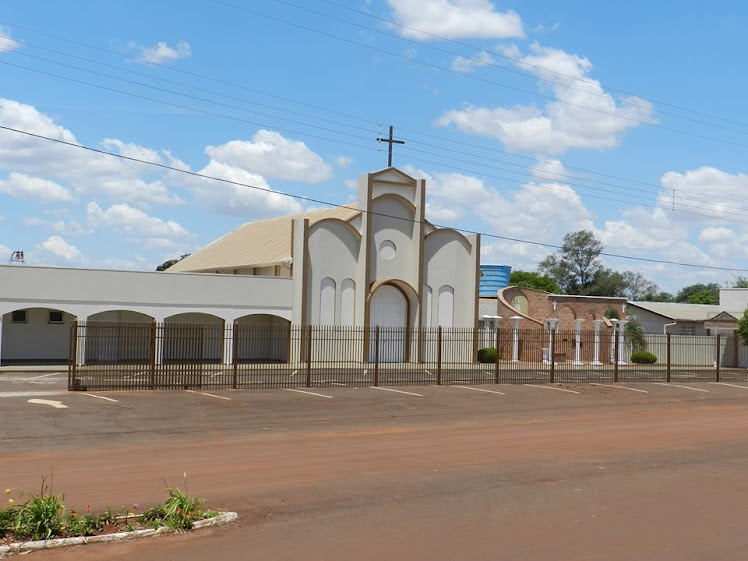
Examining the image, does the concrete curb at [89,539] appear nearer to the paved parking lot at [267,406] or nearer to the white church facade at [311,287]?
the paved parking lot at [267,406]

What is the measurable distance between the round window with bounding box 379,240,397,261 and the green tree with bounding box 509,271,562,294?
54.7 meters

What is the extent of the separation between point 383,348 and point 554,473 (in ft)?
98.3

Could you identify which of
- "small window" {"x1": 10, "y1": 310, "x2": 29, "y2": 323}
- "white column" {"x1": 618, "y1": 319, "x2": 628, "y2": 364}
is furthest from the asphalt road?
"white column" {"x1": 618, "y1": 319, "x2": 628, "y2": 364}

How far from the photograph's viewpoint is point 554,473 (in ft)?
Answer: 44.2

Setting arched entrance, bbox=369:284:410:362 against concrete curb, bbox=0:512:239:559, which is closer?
concrete curb, bbox=0:512:239:559

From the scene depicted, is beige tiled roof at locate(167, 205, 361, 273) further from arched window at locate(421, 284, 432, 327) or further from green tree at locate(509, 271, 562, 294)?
green tree at locate(509, 271, 562, 294)

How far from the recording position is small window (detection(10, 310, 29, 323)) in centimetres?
3950

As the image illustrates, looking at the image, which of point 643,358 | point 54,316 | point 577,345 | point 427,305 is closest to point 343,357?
point 427,305

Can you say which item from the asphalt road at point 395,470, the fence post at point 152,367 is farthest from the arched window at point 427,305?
the fence post at point 152,367

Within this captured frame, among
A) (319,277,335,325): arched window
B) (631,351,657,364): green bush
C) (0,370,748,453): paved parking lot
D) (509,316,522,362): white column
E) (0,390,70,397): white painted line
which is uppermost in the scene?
(319,277,335,325): arched window

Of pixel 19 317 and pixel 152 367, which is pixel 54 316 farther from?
pixel 152 367

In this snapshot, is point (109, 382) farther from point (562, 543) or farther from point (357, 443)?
point (562, 543)

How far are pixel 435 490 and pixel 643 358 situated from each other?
4119 centimetres

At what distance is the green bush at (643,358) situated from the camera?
166 ft
